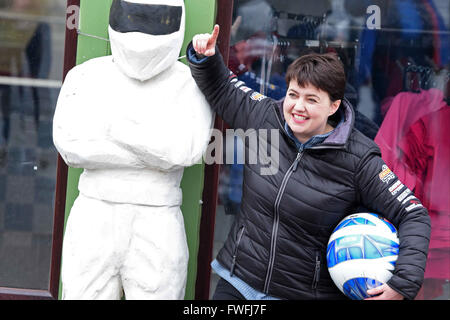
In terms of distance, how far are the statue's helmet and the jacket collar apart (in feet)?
1.88

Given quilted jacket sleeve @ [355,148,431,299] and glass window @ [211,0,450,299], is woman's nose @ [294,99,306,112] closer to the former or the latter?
quilted jacket sleeve @ [355,148,431,299]

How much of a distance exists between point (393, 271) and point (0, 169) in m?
2.22

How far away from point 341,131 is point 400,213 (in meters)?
0.41

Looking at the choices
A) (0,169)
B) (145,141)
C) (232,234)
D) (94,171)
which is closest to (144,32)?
(145,141)

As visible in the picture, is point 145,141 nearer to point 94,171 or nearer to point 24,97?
point 94,171

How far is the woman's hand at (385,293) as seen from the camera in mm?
2549

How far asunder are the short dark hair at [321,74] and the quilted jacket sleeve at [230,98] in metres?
0.26

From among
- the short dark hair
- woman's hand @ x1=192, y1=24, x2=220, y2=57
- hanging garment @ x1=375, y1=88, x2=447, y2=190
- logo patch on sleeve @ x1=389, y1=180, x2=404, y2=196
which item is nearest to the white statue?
woman's hand @ x1=192, y1=24, x2=220, y2=57

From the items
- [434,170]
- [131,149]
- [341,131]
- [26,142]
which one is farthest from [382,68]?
[26,142]

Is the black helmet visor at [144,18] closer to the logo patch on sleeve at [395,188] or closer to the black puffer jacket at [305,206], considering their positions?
the black puffer jacket at [305,206]

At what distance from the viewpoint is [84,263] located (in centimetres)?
288

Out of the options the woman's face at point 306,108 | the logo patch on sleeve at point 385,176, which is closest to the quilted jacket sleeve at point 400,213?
the logo patch on sleeve at point 385,176

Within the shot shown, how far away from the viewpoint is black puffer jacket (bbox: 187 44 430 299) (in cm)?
269

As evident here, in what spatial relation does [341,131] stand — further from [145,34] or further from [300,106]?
[145,34]
